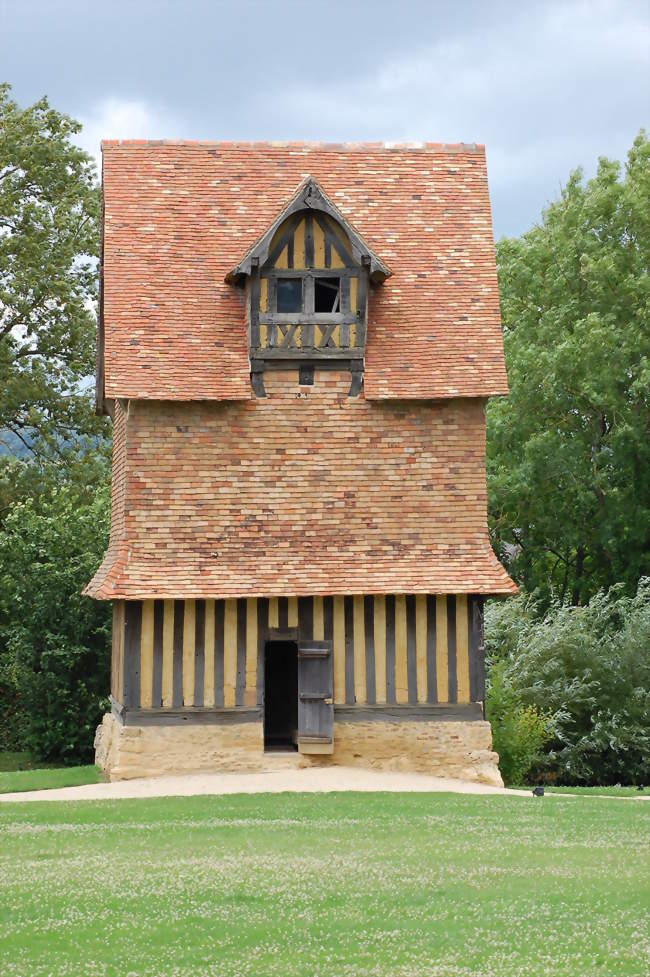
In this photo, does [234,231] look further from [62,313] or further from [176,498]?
[62,313]

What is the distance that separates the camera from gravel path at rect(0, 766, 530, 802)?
1847 cm

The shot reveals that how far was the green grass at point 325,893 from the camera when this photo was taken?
921 centimetres

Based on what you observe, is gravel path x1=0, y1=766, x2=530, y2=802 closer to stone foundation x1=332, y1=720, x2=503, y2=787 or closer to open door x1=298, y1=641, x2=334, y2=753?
stone foundation x1=332, y1=720, x2=503, y2=787

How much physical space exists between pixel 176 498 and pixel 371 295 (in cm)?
476

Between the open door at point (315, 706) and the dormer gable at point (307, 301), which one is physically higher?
the dormer gable at point (307, 301)

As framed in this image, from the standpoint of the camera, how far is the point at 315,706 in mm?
20281

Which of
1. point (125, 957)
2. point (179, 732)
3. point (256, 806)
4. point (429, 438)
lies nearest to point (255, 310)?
point (429, 438)

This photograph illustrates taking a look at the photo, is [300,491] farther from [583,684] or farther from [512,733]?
[583,684]

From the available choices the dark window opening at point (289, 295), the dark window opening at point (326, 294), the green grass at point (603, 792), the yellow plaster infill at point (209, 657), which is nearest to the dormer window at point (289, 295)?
the dark window opening at point (289, 295)

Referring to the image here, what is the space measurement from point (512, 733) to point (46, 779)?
25.6ft

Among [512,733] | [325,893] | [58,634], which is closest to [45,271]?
[58,634]

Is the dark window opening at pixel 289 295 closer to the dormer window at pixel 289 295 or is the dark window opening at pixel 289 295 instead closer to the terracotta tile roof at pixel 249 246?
the dormer window at pixel 289 295

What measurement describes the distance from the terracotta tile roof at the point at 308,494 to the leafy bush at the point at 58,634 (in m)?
5.59

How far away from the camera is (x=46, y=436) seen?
102 feet
